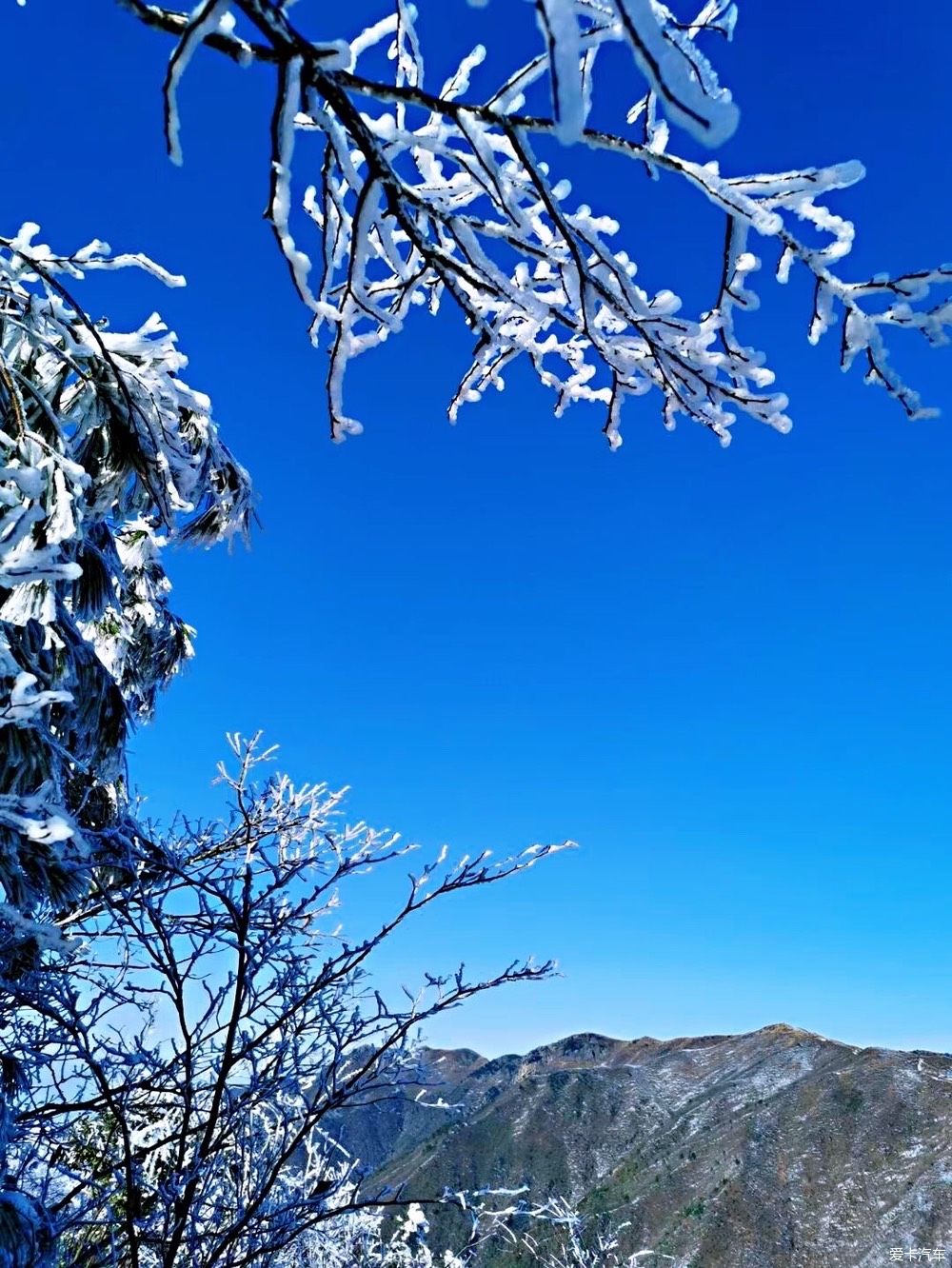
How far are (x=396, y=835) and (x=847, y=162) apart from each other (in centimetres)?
309

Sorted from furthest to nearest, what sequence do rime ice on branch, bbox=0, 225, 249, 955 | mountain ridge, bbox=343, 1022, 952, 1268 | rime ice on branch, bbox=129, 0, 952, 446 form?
mountain ridge, bbox=343, 1022, 952, 1268 < rime ice on branch, bbox=0, 225, 249, 955 < rime ice on branch, bbox=129, 0, 952, 446

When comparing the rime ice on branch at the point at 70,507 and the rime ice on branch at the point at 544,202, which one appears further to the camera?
the rime ice on branch at the point at 70,507

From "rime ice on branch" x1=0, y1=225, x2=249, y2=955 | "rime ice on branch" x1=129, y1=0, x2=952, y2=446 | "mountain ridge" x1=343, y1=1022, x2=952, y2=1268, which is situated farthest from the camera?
"mountain ridge" x1=343, y1=1022, x2=952, y2=1268

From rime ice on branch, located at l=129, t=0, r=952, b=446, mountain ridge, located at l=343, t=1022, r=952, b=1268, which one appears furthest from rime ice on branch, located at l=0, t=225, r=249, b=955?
mountain ridge, located at l=343, t=1022, r=952, b=1268

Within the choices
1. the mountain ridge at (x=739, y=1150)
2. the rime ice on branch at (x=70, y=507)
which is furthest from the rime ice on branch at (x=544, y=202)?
the mountain ridge at (x=739, y=1150)

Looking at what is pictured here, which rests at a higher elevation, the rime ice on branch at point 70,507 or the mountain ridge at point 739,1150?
the rime ice on branch at point 70,507

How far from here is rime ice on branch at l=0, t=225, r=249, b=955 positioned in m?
2.60

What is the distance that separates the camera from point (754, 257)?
137 centimetres

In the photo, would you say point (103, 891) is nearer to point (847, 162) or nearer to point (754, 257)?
point (754, 257)

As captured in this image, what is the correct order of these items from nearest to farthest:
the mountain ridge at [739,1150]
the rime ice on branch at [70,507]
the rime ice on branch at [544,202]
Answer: the rime ice on branch at [544,202]
the rime ice on branch at [70,507]
the mountain ridge at [739,1150]

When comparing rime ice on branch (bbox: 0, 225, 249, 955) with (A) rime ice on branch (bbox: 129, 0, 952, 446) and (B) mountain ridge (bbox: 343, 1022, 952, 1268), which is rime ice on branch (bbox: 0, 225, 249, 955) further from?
(B) mountain ridge (bbox: 343, 1022, 952, 1268)

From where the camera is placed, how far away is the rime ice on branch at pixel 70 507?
2.60 meters

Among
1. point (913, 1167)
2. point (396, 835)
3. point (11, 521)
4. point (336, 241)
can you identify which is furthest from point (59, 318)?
point (913, 1167)

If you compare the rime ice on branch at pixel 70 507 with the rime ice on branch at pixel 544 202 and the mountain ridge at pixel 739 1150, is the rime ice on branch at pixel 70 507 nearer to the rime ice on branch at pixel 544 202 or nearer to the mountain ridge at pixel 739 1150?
the rime ice on branch at pixel 544 202
